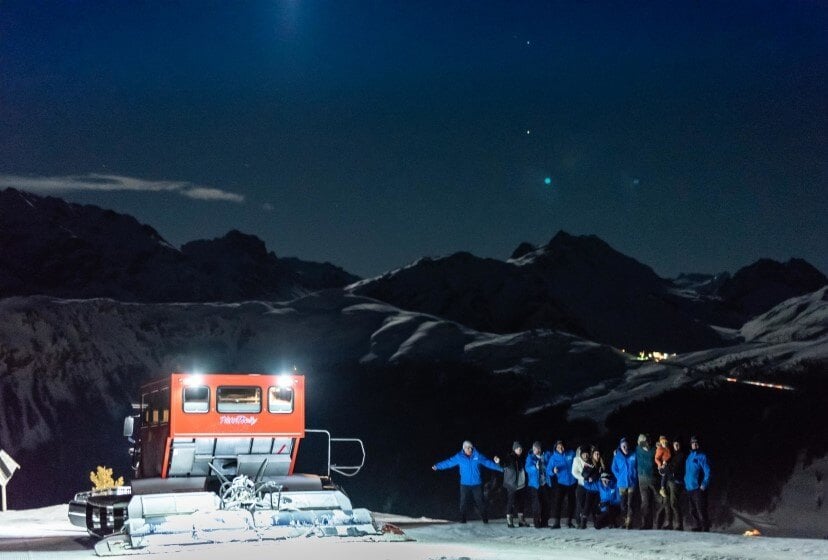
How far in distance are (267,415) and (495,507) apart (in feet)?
161

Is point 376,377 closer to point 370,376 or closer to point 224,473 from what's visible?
point 370,376

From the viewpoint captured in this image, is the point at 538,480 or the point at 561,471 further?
the point at 538,480

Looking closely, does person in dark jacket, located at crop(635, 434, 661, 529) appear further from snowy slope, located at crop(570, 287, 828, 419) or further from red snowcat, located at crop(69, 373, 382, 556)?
snowy slope, located at crop(570, 287, 828, 419)

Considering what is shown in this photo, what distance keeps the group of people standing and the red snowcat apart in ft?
9.91

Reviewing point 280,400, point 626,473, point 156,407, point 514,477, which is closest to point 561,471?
point 514,477

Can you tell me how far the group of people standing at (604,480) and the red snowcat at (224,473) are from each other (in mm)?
3022

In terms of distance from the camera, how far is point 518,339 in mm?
106938

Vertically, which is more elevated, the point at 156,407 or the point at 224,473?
the point at 156,407

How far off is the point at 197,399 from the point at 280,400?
1.51 m

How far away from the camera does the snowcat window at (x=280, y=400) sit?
65.9ft

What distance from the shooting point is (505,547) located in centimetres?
1761

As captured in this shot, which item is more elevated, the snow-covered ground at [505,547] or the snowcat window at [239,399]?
the snowcat window at [239,399]

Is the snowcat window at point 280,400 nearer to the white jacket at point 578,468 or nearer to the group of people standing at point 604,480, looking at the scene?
the group of people standing at point 604,480

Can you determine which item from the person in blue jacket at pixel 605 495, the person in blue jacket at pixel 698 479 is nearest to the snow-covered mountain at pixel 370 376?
the person in blue jacket at pixel 605 495
